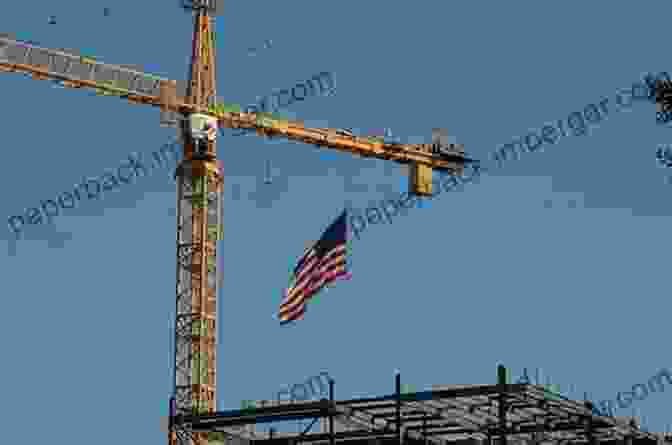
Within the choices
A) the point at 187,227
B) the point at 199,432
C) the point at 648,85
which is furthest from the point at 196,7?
the point at 648,85

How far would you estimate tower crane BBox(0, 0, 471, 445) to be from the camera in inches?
4638

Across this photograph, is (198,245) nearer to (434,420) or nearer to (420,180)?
(420,180)

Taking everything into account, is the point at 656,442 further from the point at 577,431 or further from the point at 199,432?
the point at 199,432

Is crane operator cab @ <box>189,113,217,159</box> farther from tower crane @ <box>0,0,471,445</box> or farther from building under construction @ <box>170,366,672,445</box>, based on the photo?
building under construction @ <box>170,366,672,445</box>

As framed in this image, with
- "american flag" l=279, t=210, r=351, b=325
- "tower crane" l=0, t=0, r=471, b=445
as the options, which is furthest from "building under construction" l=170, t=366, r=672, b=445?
"tower crane" l=0, t=0, r=471, b=445

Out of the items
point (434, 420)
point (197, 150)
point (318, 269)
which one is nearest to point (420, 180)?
point (197, 150)

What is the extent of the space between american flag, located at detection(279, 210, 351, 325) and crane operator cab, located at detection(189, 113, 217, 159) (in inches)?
2198

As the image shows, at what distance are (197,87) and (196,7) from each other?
633 cm

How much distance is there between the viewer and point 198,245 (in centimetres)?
12275

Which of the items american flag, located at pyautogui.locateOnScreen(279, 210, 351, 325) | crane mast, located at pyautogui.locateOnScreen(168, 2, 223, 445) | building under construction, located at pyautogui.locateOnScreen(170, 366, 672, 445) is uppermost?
crane mast, located at pyautogui.locateOnScreen(168, 2, 223, 445)

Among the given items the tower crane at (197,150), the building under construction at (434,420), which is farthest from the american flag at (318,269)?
the tower crane at (197,150)

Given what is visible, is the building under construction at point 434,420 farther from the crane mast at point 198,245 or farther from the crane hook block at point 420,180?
the crane hook block at point 420,180

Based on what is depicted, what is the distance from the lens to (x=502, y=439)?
5581cm

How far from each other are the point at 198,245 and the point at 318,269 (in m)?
55.6
